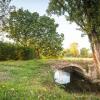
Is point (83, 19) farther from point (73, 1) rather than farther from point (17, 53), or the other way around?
point (17, 53)

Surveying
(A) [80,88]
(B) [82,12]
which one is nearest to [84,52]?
(B) [82,12]

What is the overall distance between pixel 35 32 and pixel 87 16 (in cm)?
3228

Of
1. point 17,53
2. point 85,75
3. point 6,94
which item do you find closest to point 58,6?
point 85,75

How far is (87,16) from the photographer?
28234mm

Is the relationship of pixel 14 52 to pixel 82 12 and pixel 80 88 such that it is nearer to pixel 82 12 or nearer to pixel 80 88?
pixel 82 12

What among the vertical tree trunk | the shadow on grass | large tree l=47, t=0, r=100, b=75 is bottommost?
the shadow on grass

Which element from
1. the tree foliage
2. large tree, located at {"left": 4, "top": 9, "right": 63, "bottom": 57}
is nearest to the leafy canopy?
large tree, located at {"left": 4, "top": 9, "right": 63, "bottom": 57}

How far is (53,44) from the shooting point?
61938 millimetres

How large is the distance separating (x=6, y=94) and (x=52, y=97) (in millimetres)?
1850

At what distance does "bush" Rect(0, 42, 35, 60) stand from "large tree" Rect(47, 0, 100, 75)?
15.5m

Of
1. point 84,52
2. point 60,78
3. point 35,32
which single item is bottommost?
point 60,78

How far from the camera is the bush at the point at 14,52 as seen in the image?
43.1 metres

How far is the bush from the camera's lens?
141 feet

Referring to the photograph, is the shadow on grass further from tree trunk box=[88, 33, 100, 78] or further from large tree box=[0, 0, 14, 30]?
large tree box=[0, 0, 14, 30]
